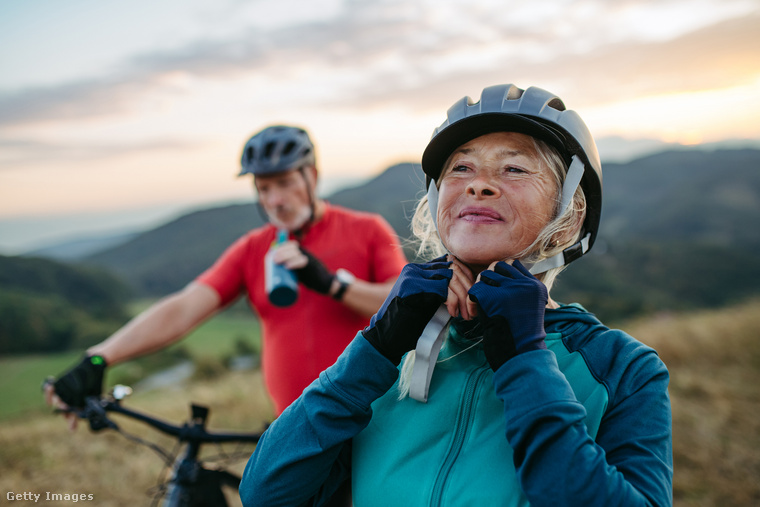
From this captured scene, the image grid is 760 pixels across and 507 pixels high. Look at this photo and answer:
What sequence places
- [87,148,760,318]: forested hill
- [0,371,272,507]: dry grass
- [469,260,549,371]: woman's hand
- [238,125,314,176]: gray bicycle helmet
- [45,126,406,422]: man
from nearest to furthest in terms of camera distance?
[469,260,549,371]: woman's hand → [45,126,406,422]: man → [238,125,314,176]: gray bicycle helmet → [0,371,272,507]: dry grass → [87,148,760,318]: forested hill

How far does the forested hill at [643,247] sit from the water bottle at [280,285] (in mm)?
27845

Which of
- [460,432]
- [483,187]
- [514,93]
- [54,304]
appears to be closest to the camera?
[460,432]

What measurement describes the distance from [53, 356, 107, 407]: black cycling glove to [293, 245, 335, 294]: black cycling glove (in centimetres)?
122

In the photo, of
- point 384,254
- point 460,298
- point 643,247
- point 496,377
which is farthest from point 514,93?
point 643,247

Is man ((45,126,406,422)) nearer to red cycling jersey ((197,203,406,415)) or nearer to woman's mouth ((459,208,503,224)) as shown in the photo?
red cycling jersey ((197,203,406,415))

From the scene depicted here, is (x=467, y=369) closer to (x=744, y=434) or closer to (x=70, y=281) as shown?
(x=744, y=434)

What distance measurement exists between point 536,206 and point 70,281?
46.3 metres

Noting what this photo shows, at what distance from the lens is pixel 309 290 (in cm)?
327

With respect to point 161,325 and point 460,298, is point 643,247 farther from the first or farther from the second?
point 460,298

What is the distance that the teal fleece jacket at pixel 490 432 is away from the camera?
1.24 meters

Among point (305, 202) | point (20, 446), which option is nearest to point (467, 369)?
point (305, 202)

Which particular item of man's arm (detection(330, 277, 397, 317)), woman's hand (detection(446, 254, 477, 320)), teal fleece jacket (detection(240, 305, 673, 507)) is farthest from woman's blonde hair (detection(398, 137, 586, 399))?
man's arm (detection(330, 277, 397, 317))

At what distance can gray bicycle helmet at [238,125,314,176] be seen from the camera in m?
3.45

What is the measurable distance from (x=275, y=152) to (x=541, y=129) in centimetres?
226
